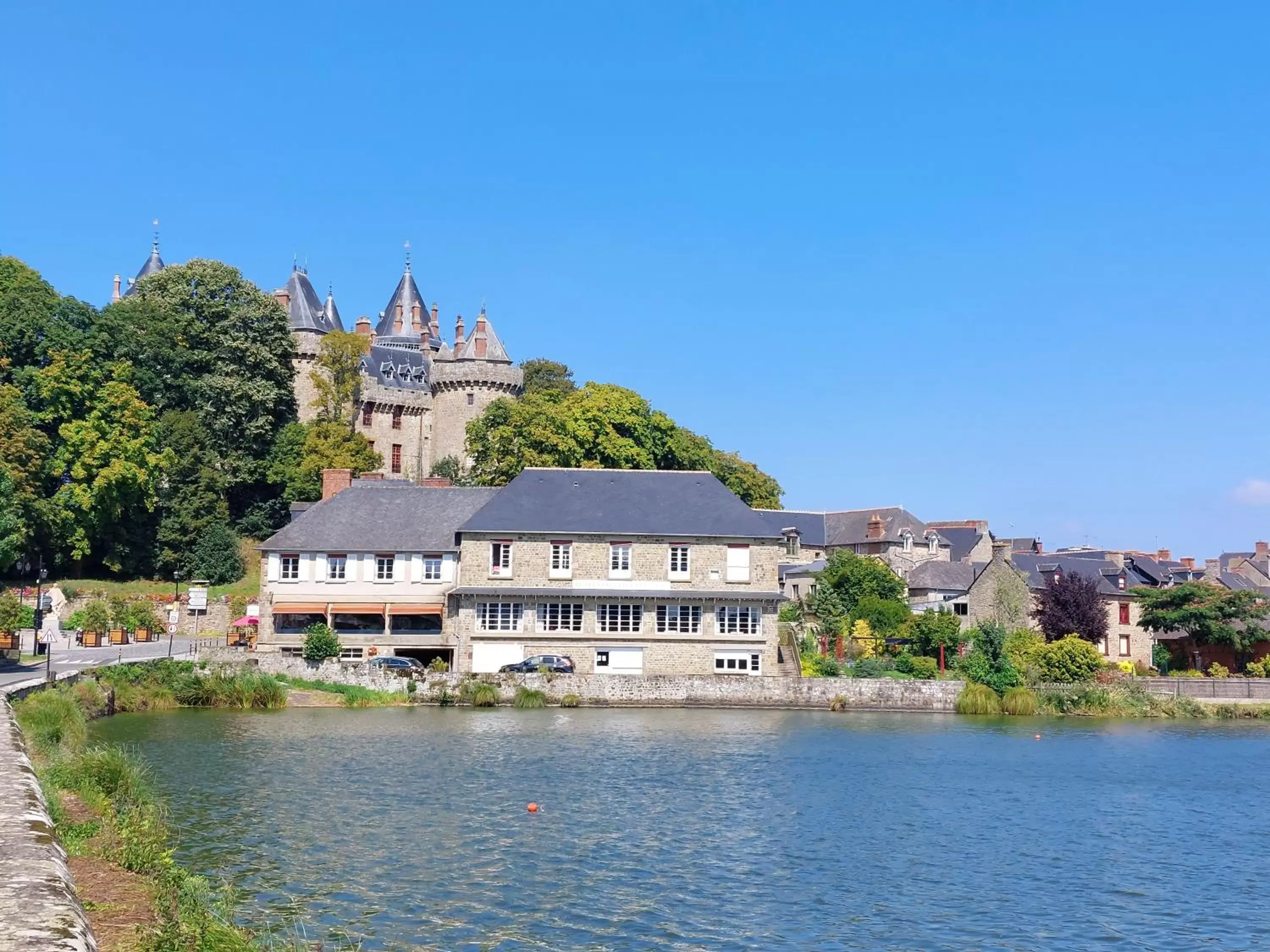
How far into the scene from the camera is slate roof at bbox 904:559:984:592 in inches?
2404

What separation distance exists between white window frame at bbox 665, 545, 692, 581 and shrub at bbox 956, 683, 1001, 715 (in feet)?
35.2

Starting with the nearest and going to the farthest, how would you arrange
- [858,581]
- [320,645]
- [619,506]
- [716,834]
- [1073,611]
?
[716,834], [320,645], [619,506], [1073,611], [858,581]

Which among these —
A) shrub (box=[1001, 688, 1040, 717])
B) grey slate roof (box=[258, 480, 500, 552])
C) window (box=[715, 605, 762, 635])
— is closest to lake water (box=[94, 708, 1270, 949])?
shrub (box=[1001, 688, 1040, 717])

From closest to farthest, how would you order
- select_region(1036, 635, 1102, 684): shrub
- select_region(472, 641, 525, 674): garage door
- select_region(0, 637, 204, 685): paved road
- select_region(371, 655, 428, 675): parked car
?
select_region(0, 637, 204, 685): paved road → select_region(371, 655, 428, 675): parked car → select_region(1036, 635, 1102, 684): shrub → select_region(472, 641, 525, 674): garage door

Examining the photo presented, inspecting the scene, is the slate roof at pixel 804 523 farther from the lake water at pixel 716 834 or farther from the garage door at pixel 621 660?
the lake water at pixel 716 834

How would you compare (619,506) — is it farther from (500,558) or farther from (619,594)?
(500,558)

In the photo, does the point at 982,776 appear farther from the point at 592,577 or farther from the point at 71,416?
the point at 71,416

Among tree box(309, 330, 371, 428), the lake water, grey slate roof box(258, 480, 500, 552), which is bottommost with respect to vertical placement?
the lake water

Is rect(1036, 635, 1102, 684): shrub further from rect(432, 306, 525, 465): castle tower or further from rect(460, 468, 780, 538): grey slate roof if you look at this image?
rect(432, 306, 525, 465): castle tower

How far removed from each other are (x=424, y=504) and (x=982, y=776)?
29.2m

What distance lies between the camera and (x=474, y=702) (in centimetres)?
4438

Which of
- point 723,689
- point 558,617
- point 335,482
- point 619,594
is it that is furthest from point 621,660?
point 335,482

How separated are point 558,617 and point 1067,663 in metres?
18.6

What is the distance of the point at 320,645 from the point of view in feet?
152
